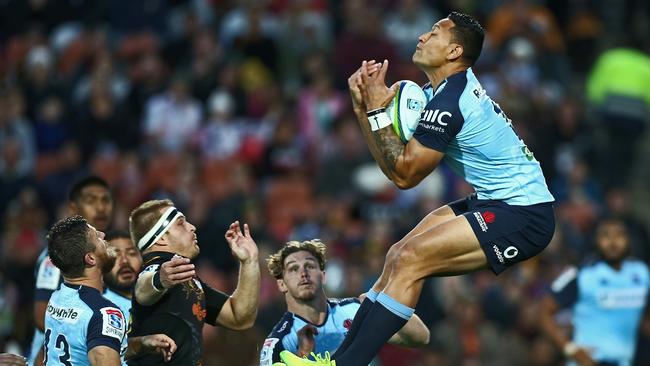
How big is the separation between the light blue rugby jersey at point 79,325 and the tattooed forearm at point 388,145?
6.15 ft

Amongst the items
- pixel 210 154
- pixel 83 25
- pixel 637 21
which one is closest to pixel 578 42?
pixel 637 21

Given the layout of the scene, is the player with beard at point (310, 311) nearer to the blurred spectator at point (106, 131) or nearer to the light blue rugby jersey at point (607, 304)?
the light blue rugby jersey at point (607, 304)

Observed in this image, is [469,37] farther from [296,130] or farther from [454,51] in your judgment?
[296,130]

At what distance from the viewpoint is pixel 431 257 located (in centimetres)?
776

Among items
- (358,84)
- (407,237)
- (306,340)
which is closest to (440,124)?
(358,84)

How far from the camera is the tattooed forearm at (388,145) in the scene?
7.89 m

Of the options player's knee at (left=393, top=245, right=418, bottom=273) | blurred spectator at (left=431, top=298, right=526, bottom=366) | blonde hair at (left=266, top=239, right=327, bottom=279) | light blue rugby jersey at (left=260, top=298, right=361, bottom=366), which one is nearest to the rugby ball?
player's knee at (left=393, top=245, right=418, bottom=273)

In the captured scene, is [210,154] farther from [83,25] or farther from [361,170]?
[83,25]

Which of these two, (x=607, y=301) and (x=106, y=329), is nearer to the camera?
(x=106, y=329)

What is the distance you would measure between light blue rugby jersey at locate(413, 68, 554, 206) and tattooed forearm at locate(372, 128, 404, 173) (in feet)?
0.45

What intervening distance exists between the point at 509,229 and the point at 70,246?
2.68 meters

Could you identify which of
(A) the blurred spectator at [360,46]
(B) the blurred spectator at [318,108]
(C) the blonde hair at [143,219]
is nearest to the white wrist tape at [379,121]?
(C) the blonde hair at [143,219]

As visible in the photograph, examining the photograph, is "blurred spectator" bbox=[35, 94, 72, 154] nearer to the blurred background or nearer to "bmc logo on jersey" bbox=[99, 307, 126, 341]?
the blurred background

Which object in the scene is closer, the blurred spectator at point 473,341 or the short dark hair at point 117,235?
the short dark hair at point 117,235
